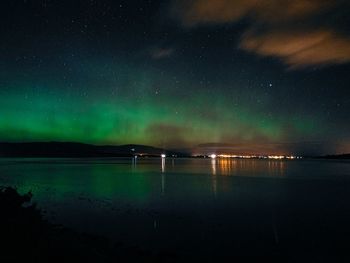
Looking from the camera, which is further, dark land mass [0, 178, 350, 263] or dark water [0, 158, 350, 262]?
dark water [0, 158, 350, 262]

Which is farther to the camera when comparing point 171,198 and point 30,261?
point 171,198

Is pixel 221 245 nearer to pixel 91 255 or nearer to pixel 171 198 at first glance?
pixel 91 255

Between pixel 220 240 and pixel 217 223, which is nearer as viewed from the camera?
pixel 220 240

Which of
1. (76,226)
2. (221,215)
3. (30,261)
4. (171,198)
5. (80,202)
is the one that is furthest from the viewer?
(171,198)

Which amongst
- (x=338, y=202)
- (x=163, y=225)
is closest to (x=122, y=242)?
(x=163, y=225)

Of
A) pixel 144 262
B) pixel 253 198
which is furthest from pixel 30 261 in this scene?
pixel 253 198

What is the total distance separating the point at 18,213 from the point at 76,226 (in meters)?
4.55

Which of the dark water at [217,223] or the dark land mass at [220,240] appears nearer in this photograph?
the dark land mass at [220,240]

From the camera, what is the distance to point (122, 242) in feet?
51.9

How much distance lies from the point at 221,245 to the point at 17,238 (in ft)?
30.0

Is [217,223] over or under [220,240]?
over

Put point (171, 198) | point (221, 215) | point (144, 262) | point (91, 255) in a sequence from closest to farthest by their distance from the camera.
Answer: point (91, 255), point (144, 262), point (221, 215), point (171, 198)

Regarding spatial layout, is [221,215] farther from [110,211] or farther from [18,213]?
[18,213]

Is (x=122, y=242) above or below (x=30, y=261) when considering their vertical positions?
below
